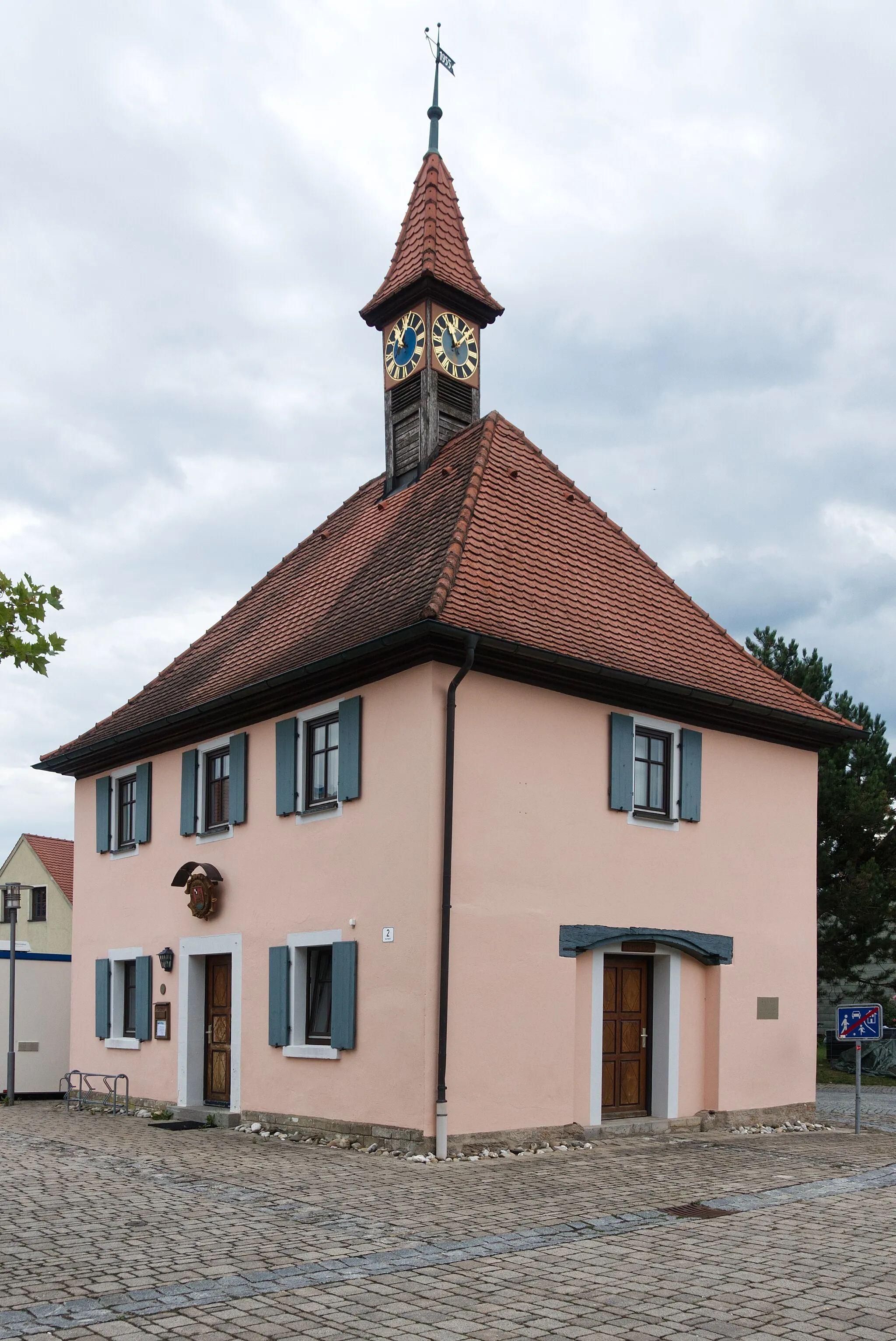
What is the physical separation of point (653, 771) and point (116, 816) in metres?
8.60

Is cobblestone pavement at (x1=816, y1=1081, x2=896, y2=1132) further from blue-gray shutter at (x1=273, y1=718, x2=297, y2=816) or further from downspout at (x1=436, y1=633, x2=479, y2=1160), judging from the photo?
blue-gray shutter at (x1=273, y1=718, x2=297, y2=816)

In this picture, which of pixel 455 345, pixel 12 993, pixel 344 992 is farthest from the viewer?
pixel 12 993

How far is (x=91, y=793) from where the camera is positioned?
20266 millimetres

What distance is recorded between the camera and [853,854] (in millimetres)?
27719

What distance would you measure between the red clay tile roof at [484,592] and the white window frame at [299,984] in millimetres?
3022

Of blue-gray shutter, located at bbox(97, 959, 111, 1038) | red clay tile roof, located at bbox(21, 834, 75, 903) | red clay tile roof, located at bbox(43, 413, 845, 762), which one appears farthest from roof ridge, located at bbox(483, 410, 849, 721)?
red clay tile roof, located at bbox(21, 834, 75, 903)

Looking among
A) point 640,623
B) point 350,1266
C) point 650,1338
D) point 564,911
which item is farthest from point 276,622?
point 650,1338

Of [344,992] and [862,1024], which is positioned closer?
[344,992]

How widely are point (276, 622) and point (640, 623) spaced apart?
4.90 metres

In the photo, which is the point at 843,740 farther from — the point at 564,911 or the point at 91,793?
the point at 91,793

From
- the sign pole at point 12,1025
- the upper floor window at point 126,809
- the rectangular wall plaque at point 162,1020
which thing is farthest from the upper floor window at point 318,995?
the sign pole at point 12,1025

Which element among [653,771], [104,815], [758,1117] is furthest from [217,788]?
[758,1117]

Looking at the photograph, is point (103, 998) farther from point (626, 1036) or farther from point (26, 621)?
point (26, 621)

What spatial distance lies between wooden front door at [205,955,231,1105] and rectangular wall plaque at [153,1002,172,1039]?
0.61m
